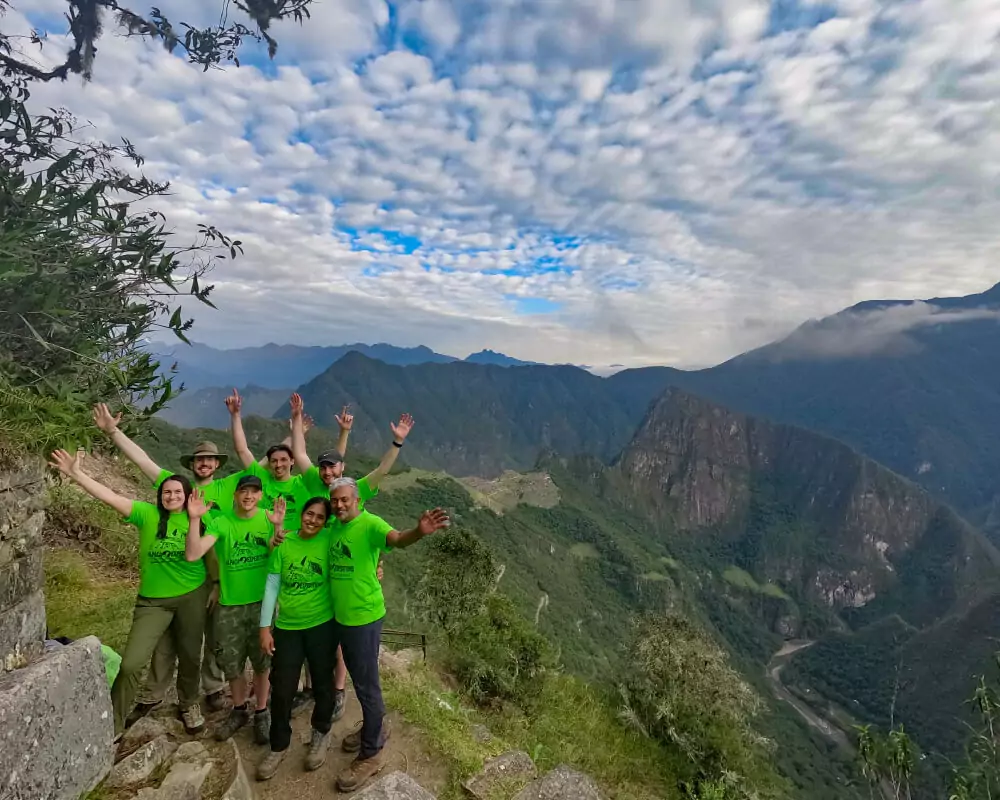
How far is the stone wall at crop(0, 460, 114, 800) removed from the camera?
3.86 metres

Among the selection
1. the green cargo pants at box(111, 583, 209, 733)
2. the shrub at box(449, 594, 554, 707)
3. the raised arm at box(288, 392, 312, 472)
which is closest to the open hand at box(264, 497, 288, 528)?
the green cargo pants at box(111, 583, 209, 733)

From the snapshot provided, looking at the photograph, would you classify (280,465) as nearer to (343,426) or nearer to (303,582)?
(343,426)

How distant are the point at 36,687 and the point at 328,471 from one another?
2.96 metres

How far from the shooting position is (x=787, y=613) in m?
194

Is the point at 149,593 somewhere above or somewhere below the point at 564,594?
above

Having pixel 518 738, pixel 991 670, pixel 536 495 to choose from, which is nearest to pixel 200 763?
pixel 518 738

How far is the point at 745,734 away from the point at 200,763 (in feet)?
48.5

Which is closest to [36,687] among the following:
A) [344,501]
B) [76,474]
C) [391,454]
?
[76,474]

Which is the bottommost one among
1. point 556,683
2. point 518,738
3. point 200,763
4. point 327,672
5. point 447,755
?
point 556,683

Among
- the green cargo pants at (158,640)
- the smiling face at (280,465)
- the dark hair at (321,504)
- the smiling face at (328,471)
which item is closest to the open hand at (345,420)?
the smiling face at (280,465)

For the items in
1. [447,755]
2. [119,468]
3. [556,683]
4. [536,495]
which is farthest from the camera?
[536,495]

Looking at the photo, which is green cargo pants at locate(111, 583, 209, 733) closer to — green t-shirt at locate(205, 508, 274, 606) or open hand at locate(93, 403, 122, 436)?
green t-shirt at locate(205, 508, 274, 606)

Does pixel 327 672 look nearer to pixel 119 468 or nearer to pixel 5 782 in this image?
pixel 5 782

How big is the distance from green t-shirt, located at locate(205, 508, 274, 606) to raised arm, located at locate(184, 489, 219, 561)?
234mm
